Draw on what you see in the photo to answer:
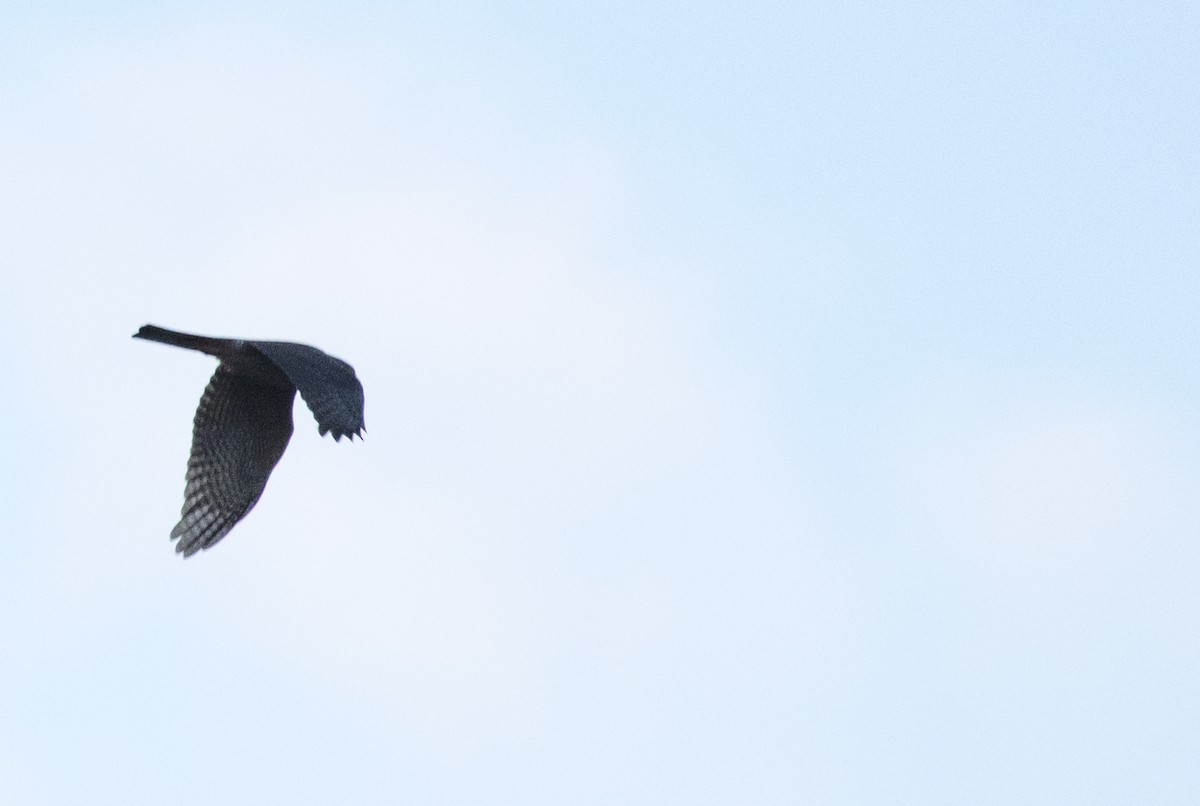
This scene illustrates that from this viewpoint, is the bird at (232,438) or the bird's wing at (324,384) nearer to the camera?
the bird's wing at (324,384)

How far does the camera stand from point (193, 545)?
1941 centimetres

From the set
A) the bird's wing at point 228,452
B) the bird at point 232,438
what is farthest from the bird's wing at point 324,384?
the bird's wing at point 228,452

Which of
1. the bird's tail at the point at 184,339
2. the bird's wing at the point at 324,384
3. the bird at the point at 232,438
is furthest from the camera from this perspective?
the bird at the point at 232,438

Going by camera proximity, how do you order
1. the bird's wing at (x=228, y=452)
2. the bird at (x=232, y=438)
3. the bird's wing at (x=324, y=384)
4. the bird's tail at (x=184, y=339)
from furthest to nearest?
the bird's wing at (x=228, y=452)
the bird at (x=232, y=438)
the bird's tail at (x=184, y=339)
the bird's wing at (x=324, y=384)

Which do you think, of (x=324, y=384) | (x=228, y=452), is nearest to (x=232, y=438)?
(x=228, y=452)

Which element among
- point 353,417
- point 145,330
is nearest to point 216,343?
point 145,330

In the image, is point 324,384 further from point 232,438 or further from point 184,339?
point 232,438

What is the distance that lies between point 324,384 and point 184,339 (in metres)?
1.81

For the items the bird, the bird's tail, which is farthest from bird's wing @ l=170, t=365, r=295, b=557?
Answer: the bird's tail

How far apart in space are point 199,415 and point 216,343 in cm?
111

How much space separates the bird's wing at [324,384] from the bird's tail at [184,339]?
1.13ft

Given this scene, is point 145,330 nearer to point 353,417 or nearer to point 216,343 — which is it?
point 216,343

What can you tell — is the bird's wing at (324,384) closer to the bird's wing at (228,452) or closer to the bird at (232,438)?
the bird at (232,438)

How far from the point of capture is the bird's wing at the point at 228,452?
19484 millimetres
